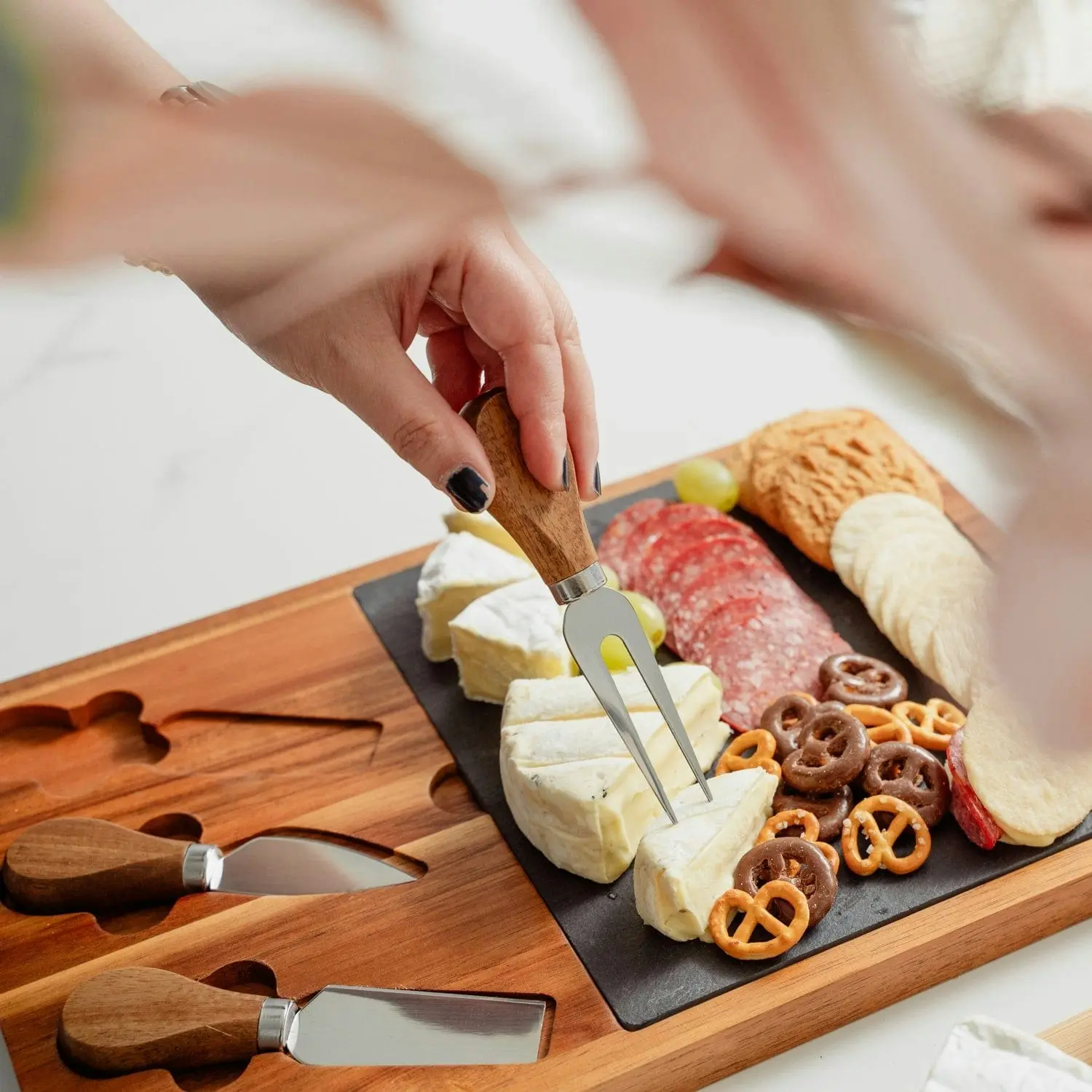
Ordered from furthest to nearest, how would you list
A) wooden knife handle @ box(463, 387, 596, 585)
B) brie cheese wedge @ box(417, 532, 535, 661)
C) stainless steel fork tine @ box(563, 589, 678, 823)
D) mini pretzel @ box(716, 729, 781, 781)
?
brie cheese wedge @ box(417, 532, 535, 661)
mini pretzel @ box(716, 729, 781, 781)
stainless steel fork tine @ box(563, 589, 678, 823)
wooden knife handle @ box(463, 387, 596, 585)

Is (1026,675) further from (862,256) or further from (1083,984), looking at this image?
(1083,984)

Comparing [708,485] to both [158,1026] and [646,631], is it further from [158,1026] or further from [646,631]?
[158,1026]

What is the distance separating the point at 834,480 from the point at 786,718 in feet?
1.41

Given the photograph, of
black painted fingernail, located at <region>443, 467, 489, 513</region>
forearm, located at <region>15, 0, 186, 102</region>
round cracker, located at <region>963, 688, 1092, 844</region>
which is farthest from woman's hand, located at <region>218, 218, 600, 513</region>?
forearm, located at <region>15, 0, 186, 102</region>

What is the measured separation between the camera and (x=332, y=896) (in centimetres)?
138

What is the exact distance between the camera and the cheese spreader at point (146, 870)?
1391 mm

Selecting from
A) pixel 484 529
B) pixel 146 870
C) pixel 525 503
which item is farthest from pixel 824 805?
pixel 146 870

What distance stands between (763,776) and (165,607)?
1080 mm

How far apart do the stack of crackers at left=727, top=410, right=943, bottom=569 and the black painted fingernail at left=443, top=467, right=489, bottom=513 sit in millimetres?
790

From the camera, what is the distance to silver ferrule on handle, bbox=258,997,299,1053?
1202mm

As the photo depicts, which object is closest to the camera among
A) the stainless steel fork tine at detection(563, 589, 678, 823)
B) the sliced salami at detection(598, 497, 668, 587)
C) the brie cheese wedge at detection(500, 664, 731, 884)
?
the stainless steel fork tine at detection(563, 589, 678, 823)

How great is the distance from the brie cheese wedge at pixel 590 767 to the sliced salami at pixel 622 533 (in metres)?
0.30

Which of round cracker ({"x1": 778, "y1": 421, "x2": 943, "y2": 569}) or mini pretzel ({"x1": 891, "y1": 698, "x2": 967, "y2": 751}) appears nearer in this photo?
mini pretzel ({"x1": 891, "y1": 698, "x2": 967, "y2": 751})

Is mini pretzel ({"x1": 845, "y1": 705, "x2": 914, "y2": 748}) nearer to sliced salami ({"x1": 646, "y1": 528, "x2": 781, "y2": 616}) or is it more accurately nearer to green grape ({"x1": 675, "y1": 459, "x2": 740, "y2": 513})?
sliced salami ({"x1": 646, "y1": 528, "x2": 781, "y2": 616})
